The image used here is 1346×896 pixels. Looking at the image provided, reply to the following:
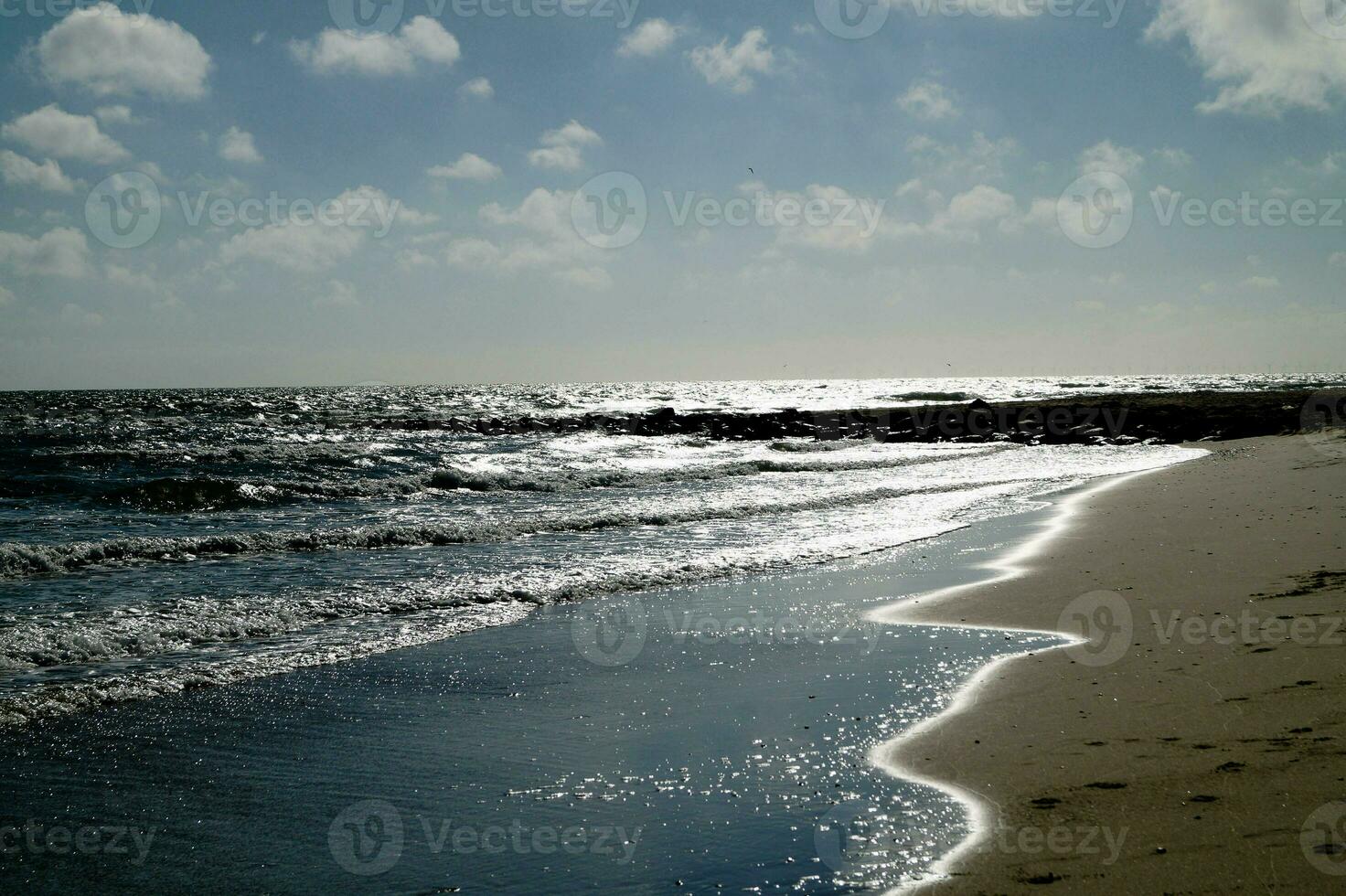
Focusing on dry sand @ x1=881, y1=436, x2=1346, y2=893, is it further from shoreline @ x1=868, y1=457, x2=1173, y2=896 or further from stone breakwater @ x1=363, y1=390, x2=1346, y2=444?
stone breakwater @ x1=363, y1=390, x2=1346, y2=444

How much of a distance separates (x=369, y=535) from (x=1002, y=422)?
39.6 m

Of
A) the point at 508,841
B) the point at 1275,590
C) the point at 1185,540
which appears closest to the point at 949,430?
the point at 1185,540

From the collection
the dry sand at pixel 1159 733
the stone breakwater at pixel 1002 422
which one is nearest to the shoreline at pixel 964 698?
the dry sand at pixel 1159 733

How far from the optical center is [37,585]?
11.3 m

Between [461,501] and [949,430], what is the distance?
31659mm

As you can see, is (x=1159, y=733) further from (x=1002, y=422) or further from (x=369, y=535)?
(x=1002, y=422)

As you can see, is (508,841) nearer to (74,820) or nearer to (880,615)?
(74,820)

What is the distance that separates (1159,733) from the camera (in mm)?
5141

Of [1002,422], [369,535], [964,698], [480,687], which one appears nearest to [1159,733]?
[964,698]

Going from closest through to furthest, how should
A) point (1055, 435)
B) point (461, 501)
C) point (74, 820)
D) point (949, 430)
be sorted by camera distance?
point (74, 820) < point (461, 501) < point (1055, 435) < point (949, 430)

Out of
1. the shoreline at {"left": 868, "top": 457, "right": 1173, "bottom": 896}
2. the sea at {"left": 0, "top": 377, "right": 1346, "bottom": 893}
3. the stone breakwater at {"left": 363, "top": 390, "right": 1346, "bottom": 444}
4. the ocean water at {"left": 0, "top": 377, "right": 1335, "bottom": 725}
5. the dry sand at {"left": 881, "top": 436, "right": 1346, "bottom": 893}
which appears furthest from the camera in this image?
the stone breakwater at {"left": 363, "top": 390, "right": 1346, "bottom": 444}

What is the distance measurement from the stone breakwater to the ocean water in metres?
6.82

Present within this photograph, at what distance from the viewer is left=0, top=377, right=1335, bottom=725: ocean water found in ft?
27.5

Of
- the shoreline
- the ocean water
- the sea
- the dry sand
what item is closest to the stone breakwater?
the ocean water
